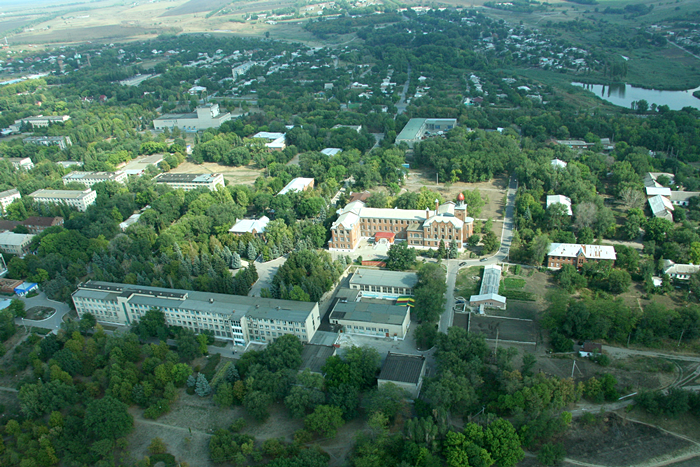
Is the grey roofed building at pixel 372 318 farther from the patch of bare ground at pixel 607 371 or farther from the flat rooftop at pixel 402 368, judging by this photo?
the patch of bare ground at pixel 607 371

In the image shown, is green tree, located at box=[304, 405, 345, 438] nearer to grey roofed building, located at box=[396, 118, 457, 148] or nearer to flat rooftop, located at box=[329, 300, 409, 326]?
flat rooftop, located at box=[329, 300, 409, 326]

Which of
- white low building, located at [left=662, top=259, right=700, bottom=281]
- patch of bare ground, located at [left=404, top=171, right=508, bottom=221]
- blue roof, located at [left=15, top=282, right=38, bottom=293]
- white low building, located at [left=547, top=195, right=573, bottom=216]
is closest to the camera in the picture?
white low building, located at [left=662, top=259, right=700, bottom=281]

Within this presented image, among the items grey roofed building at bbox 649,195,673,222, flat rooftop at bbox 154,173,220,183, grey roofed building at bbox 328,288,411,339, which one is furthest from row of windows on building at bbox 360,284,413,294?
flat rooftop at bbox 154,173,220,183

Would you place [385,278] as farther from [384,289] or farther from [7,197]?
[7,197]

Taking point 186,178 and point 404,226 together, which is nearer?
point 404,226

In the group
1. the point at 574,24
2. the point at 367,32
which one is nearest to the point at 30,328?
the point at 367,32

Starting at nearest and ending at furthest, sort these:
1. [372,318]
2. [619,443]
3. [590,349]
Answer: [619,443]
[590,349]
[372,318]

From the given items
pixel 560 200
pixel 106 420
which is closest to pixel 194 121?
pixel 560 200
